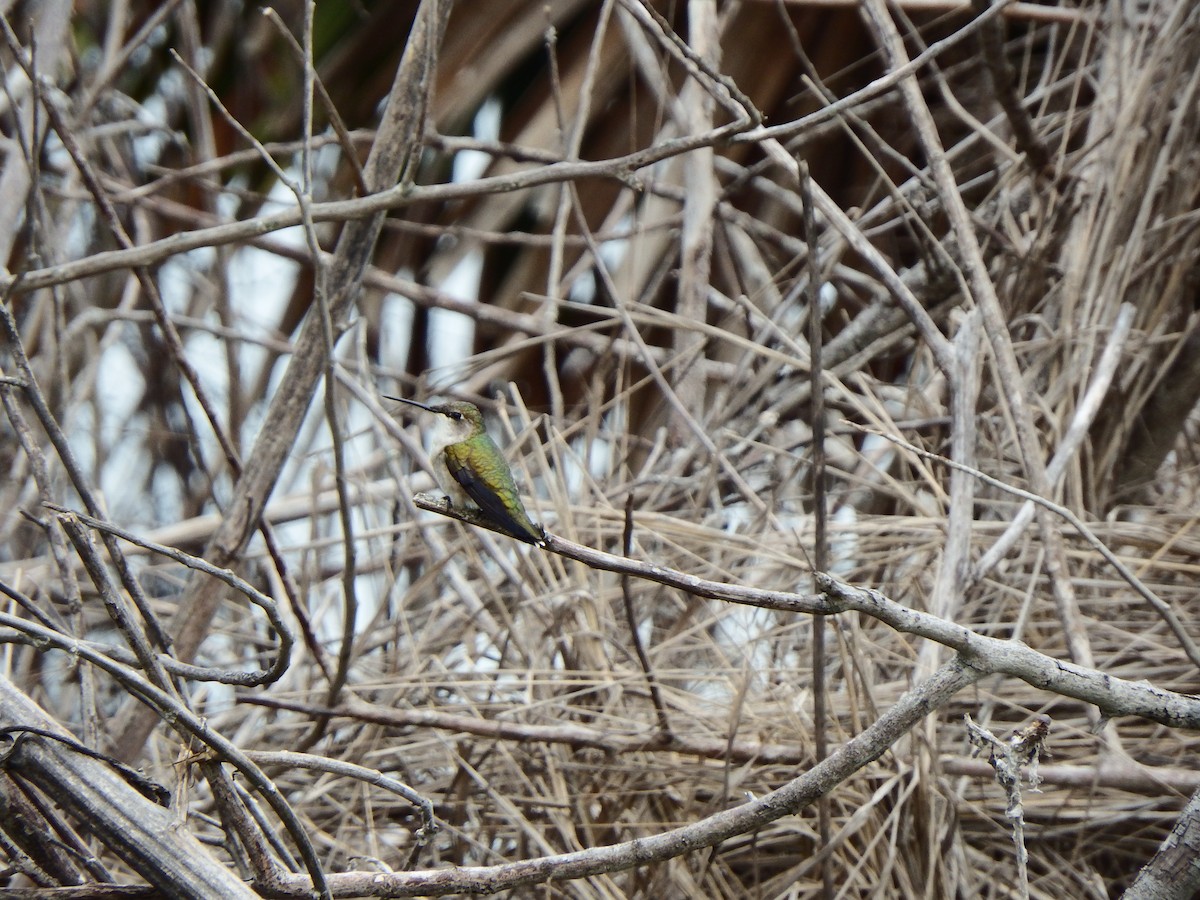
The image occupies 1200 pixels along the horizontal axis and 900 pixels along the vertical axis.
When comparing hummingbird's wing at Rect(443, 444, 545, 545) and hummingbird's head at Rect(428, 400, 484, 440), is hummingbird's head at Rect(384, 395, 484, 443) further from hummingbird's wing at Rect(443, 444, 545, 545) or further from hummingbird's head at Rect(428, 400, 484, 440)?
hummingbird's wing at Rect(443, 444, 545, 545)

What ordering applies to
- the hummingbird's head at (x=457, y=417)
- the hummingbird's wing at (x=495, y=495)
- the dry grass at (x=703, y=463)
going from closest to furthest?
the hummingbird's wing at (x=495, y=495) → the dry grass at (x=703, y=463) → the hummingbird's head at (x=457, y=417)

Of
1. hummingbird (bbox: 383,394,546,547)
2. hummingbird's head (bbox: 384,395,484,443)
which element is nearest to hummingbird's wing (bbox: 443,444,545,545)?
hummingbird (bbox: 383,394,546,547)

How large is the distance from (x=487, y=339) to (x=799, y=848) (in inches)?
105

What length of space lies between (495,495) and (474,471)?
0.73ft

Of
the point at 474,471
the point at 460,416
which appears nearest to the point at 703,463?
the point at 460,416

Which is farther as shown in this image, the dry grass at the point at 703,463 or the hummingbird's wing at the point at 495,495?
the dry grass at the point at 703,463

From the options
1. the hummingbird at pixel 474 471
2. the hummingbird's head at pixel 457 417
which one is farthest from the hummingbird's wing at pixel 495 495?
the hummingbird's head at pixel 457 417

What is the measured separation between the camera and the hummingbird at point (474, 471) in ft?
7.77

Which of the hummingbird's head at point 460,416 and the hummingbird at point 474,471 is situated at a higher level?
the hummingbird's head at point 460,416

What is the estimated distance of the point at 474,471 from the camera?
2.72m

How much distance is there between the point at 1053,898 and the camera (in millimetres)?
2568

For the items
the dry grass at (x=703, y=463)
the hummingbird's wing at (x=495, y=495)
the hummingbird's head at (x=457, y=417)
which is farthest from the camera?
the hummingbird's head at (x=457, y=417)

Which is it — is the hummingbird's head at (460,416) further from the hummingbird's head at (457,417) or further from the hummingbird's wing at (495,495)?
the hummingbird's wing at (495,495)

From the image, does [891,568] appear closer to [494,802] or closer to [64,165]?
[494,802]
